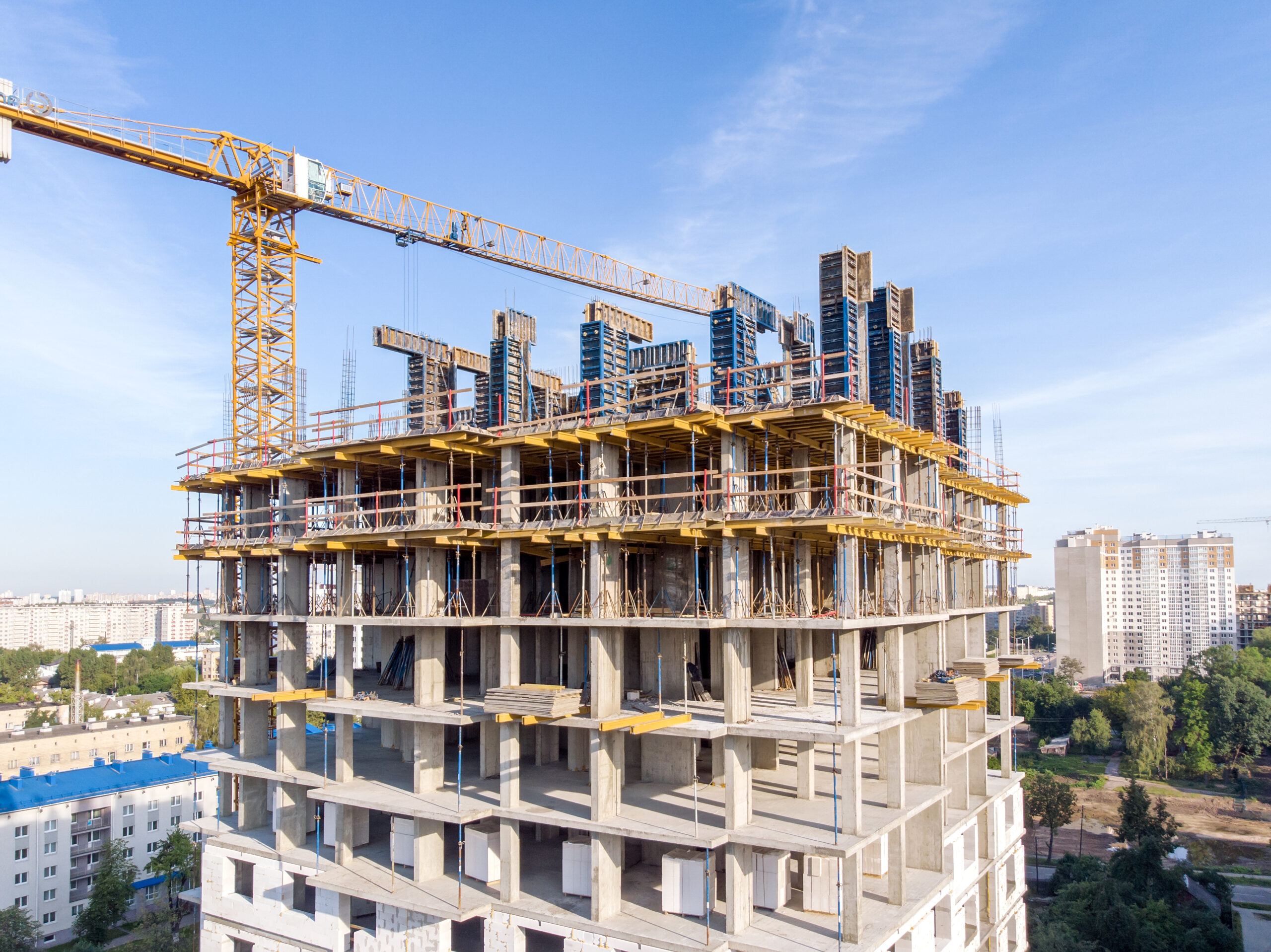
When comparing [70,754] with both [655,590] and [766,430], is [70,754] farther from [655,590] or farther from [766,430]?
[766,430]

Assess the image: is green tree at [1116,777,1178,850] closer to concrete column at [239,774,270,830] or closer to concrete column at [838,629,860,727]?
concrete column at [838,629,860,727]

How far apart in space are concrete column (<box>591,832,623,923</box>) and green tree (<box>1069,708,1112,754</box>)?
90.0 meters

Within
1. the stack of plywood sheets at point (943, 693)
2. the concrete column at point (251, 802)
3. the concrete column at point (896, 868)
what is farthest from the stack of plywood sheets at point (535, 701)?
the concrete column at point (251, 802)

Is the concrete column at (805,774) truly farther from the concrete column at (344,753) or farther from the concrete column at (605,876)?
the concrete column at (344,753)

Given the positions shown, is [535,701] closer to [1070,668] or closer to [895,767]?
[895,767]

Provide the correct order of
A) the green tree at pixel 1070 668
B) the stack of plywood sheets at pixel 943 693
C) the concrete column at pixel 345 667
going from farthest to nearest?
the green tree at pixel 1070 668 < the concrete column at pixel 345 667 < the stack of plywood sheets at pixel 943 693

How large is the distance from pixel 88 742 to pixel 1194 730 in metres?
107

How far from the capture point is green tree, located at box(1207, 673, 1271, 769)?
285 feet

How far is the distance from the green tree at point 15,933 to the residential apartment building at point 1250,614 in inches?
6134

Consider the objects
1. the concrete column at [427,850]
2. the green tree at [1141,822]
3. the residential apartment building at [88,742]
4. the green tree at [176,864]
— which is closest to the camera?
the concrete column at [427,850]

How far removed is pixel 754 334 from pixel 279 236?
26175mm

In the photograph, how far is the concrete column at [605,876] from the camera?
21312mm

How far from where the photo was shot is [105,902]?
50.9 metres

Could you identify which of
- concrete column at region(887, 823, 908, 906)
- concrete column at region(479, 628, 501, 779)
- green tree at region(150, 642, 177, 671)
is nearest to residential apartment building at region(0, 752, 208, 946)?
concrete column at region(479, 628, 501, 779)
